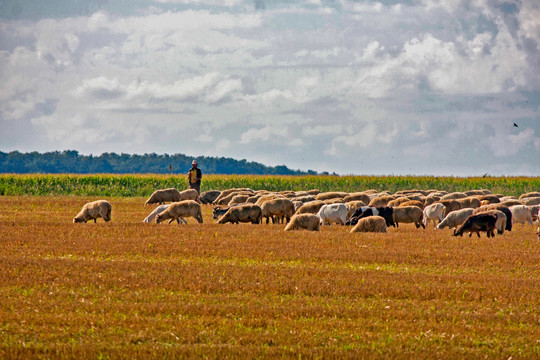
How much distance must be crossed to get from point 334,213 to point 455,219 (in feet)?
17.3

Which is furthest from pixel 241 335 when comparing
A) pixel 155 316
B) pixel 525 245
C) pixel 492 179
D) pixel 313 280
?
pixel 492 179

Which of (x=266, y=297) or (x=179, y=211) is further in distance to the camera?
(x=179, y=211)

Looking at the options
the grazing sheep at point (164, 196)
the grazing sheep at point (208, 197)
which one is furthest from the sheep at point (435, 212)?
the grazing sheep at point (208, 197)

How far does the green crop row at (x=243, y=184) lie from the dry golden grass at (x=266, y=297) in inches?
1531

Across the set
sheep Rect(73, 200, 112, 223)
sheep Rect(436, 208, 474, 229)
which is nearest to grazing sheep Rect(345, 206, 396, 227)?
sheep Rect(436, 208, 474, 229)

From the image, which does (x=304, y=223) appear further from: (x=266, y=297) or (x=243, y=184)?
(x=243, y=184)

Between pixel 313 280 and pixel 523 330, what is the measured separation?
4968 mm

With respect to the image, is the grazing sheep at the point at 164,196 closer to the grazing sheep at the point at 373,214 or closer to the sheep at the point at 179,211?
the sheep at the point at 179,211

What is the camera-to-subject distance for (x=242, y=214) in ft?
97.6

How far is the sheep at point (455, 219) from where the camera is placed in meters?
28.0

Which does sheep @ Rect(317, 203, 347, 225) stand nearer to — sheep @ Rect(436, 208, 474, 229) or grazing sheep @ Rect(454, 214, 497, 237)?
sheep @ Rect(436, 208, 474, 229)

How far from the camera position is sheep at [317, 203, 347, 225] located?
29.3 m

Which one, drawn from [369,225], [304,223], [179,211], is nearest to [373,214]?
[369,225]

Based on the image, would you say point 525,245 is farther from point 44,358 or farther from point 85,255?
point 44,358
